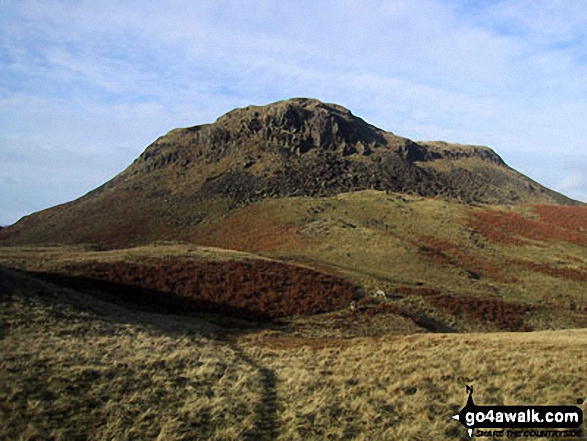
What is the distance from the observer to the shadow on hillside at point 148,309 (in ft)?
62.2

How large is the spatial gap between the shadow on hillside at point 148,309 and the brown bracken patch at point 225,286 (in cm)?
15

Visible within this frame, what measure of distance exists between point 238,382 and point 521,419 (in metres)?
8.46

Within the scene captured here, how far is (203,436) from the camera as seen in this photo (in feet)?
35.0

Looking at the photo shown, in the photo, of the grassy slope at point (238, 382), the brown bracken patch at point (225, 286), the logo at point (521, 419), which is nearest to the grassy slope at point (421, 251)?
the brown bracken patch at point (225, 286)

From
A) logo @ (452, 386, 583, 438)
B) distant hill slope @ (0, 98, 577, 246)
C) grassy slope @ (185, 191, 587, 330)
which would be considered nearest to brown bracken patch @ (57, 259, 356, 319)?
grassy slope @ (185, 191, 587, 330)

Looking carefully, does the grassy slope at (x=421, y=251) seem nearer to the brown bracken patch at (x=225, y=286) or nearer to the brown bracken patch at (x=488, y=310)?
the brown bracken patch at (x=488, y=310)

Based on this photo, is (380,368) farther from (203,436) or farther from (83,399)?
(83,399)

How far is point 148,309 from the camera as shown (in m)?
29.3

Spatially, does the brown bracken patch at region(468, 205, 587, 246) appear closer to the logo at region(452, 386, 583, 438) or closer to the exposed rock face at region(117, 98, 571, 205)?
the exposed rock face at region(117, 98, 571, 205)

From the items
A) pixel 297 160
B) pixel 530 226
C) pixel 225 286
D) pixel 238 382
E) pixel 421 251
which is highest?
pixel 297 160

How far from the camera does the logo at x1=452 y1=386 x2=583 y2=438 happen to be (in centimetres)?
1048

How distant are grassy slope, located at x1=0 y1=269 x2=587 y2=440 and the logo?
0.46 meters

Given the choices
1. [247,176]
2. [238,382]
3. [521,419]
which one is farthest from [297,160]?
[521,419]

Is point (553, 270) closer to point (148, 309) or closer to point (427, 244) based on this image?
point (427, 244)
